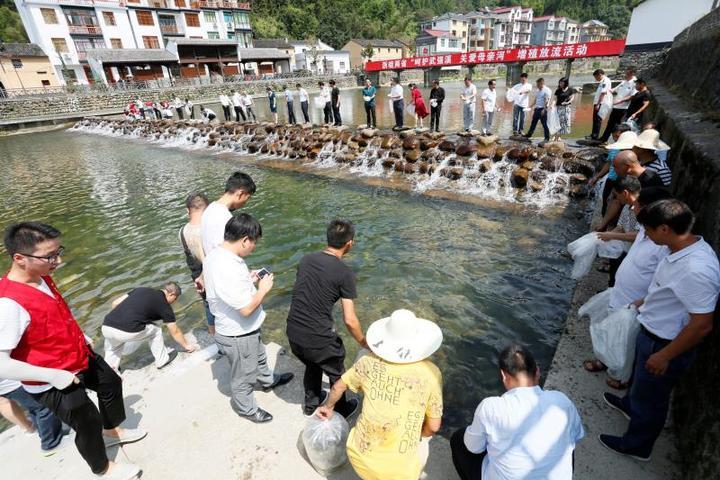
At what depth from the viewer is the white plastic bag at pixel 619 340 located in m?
2.68

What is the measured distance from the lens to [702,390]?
244 centimetres

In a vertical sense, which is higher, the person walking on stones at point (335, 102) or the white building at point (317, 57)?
the white building at point (317, 57)

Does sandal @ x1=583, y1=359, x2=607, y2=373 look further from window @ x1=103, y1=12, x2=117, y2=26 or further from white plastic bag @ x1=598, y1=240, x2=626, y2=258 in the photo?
window @ x1=103, y1=12, x2=117, y2=26

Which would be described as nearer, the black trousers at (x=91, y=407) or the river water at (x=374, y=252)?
the black trousers at (x=91, y=407)

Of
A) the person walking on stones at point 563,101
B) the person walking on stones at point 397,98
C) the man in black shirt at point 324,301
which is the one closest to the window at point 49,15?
the person walking on stones at point 397,98

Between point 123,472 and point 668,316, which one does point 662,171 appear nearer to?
point 668,316

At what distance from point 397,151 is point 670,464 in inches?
417

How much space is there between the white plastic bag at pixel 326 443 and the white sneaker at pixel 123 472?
1314 mm

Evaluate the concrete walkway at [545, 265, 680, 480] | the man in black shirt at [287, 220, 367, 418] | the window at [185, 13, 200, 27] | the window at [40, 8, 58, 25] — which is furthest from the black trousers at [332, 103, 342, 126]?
the window at [185, 13, 200, 27]

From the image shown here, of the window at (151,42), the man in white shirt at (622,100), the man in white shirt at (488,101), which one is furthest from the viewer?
the window at (151,42)

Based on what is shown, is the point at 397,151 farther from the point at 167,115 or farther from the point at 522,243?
the point at 167,115

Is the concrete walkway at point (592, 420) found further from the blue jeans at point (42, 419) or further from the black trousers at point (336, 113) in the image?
the black trousers at point (336, 113)

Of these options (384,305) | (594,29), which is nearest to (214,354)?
(384,305)

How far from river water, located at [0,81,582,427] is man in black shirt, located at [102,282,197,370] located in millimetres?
1342
